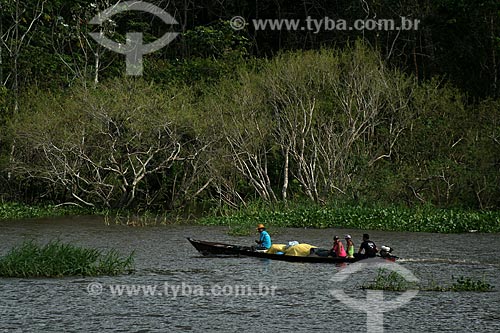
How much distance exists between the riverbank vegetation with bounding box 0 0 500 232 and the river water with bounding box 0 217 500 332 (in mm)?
6739

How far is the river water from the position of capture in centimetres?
1661

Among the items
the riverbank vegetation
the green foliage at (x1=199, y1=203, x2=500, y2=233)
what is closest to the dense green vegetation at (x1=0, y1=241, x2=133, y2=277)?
the green foliage at (x1=199, y1=203, x2=500, y2=233)

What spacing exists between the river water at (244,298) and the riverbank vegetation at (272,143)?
265 inches

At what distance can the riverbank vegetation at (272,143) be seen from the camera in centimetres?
3428

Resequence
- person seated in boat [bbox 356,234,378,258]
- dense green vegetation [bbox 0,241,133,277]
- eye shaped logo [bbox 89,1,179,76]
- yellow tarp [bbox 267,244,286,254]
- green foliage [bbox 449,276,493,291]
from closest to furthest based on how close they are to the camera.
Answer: green foliage [bbox 449,276,493,291]
dense green vegetation [bbox 0,241,133,277]
person seated in boat [bbox 356,234,378,258]
yellow tarp [bbox 267,244,286,254]
eye shaped logo [bbox 89,1,179,76]

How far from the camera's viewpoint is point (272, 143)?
37250 mm

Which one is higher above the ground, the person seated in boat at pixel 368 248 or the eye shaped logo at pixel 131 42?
the eye shaped logo at pixel 131 42

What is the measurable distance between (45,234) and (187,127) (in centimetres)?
875

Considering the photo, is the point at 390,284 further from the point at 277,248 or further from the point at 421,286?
Result: the point at 277,248

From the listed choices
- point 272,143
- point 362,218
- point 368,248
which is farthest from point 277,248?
point 272,143

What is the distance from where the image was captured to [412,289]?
1980 cm

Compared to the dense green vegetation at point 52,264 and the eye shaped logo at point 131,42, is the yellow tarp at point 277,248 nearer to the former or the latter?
the dense green vegetation at point 52,264

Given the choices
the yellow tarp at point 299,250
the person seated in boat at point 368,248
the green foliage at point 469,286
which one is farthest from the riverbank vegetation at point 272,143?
the green foliage at point 469,286

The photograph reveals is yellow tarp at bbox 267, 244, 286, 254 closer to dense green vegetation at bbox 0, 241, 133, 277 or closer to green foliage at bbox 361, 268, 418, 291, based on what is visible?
green foliage at bbox 361, 268, 418, 291
